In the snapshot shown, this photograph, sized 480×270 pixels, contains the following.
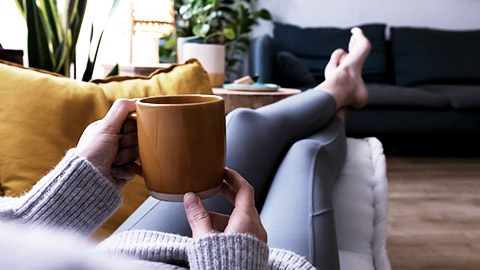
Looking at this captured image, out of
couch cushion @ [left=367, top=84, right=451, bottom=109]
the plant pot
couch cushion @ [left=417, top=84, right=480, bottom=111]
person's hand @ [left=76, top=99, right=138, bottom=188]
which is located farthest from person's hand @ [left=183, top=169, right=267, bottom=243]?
couch cushion @ [left=417, top=84, right=480, bottom=111]

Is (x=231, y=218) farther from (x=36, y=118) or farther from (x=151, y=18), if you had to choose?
(x=151, y=18)

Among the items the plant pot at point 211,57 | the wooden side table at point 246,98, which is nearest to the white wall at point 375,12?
the plant pot at point 211,57

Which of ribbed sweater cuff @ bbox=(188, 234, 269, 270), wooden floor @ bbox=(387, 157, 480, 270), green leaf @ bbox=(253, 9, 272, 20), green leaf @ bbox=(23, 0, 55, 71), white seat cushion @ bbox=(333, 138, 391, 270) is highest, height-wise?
green leaf @ bbox=(253, 9, 272, 20)

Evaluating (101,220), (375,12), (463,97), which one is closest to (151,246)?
(101,220)

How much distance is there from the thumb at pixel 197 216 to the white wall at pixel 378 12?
331 centimetres

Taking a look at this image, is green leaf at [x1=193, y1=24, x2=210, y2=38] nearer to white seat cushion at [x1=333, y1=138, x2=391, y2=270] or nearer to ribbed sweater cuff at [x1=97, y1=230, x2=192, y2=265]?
white seat cushion at [x1=333, y1=138, x2=391, y2=270]

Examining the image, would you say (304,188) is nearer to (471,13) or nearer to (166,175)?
(166,175)

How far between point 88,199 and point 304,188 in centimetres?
38

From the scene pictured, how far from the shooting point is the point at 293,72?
2.96m

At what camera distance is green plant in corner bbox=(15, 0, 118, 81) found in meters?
1.21

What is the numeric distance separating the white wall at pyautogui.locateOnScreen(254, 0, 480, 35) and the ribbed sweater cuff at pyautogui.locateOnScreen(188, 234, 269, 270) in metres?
3.35

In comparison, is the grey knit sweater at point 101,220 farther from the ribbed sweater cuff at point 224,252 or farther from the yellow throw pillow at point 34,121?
the yellow throw pillow at point 34,121

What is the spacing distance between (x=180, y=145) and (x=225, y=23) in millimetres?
3231

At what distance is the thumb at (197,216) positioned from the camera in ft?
1.48
